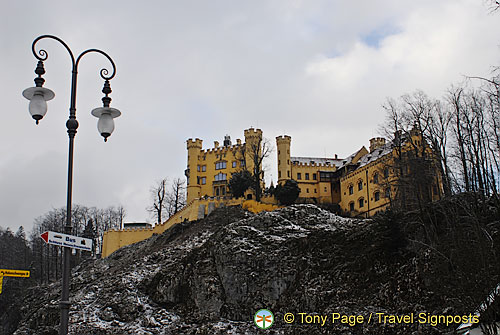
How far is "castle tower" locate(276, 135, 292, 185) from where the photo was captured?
59.6 metres

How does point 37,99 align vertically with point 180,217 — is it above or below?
below

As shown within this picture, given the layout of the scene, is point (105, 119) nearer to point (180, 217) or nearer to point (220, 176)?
point (180, 217)

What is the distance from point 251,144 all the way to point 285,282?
101ft

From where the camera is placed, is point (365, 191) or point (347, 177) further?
point (347, 177)

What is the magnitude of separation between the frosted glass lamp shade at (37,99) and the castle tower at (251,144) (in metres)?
Answer: 49.6

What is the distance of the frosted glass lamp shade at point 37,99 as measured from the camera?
8.46 meters

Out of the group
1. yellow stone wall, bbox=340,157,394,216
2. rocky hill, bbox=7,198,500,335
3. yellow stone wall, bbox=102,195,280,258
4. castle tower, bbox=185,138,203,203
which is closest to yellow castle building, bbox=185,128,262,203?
castle tower, bbox=185,138,203,203

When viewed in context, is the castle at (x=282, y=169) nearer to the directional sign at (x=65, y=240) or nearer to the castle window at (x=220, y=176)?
the castle window at (x=220, y=176)

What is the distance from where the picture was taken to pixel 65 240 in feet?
27.1

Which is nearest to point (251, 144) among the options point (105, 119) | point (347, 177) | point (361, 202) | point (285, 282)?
point (347, 177)

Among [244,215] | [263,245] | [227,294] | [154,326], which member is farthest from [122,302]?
[244,215]

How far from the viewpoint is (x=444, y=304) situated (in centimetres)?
2106

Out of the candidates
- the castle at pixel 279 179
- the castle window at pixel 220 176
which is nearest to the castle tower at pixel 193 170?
the castle at pixel 279 179

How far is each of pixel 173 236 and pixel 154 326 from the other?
1637 centimetres
